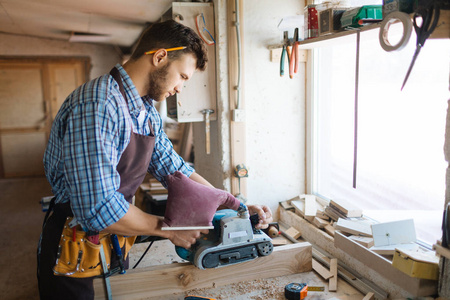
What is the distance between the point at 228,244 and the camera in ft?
5.13

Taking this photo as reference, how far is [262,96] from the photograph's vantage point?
7.79 feet

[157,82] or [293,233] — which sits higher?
[157,82]

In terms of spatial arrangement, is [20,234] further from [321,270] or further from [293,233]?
[321,270]

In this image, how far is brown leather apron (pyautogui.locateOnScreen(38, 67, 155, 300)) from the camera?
143 cm

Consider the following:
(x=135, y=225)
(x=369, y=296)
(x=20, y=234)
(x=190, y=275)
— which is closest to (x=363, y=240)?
→ (x=369, y=296)

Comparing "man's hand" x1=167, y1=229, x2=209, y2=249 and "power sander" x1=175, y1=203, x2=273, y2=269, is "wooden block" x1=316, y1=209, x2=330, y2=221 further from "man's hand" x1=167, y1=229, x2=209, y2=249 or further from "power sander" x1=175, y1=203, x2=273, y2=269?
"man's hand" x1=167, y1=229, x2=209, y2=249

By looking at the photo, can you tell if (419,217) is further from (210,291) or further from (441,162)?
(210,291)

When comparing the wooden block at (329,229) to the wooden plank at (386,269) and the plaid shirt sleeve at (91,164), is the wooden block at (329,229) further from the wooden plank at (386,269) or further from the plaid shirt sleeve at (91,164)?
the plaid shirt sleeve at (91,164)

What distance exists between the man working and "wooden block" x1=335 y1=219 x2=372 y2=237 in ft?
2.39

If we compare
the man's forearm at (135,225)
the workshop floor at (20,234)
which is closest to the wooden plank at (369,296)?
the man's forearm at (135,225)

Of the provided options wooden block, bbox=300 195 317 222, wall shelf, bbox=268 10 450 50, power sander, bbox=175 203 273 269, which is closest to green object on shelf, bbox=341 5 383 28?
wall shelf, bbox=268 10 450 50

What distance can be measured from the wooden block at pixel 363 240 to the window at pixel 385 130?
23 cm

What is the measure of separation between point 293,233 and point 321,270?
0.47 metres

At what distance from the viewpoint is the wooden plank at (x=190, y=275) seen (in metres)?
1.58
